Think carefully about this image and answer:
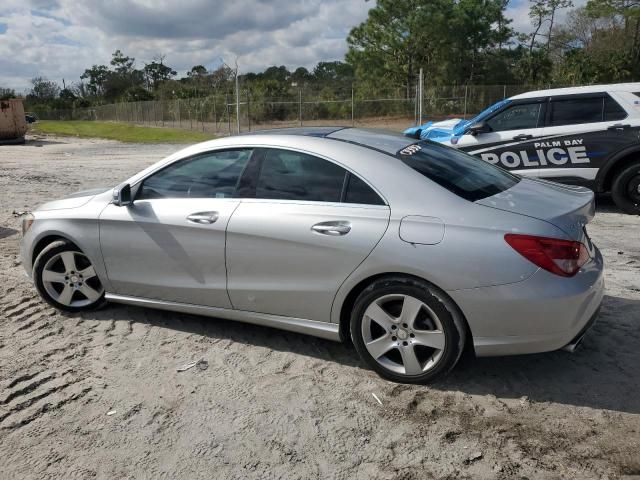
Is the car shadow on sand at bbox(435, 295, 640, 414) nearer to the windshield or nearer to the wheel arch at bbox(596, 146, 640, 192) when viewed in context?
the wheel arch at bbox(596, 146, 640, 192)

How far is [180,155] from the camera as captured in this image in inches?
173

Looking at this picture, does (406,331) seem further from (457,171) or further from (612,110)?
(612,110)

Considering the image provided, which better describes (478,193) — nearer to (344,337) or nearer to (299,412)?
(344,337)

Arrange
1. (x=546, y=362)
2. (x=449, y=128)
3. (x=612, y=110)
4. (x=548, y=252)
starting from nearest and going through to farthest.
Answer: (x=548, y=252) < (x=546, y=362) < (x=612, y=110) < (x=449, y=128)

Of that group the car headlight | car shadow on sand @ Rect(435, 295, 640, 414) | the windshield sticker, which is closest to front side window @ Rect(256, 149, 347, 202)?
the windshield sticker

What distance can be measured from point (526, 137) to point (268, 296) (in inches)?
238

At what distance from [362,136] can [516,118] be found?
534 centimetres

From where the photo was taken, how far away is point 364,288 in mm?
3643

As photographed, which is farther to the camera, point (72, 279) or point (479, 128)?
point (479, 128)

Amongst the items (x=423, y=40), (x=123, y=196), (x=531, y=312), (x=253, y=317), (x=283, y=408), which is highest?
(x=423, y=40)

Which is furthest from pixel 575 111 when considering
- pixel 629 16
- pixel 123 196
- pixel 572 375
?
pixel 629 16

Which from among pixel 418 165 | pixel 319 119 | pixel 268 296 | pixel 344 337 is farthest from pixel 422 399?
pixel 319 119

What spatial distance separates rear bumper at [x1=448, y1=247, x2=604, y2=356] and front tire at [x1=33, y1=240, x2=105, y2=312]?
301 centimetres

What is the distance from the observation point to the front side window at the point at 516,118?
859 centimetres
